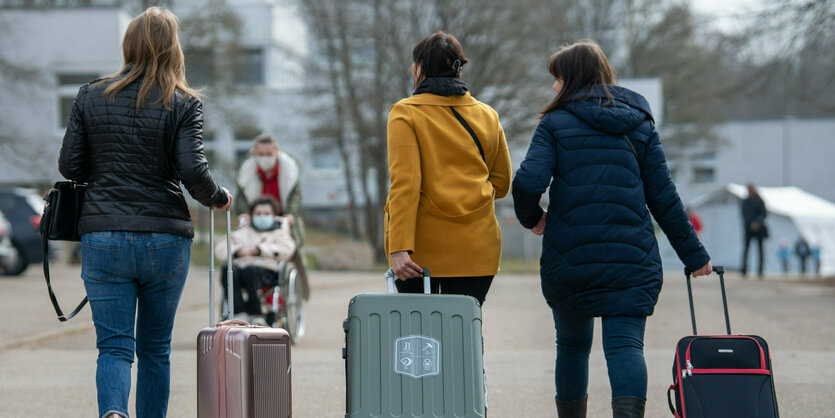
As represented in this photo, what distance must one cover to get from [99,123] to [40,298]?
11067 mm

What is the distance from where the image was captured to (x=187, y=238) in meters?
4.75

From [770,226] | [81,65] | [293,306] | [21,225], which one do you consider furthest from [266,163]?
[770,226]

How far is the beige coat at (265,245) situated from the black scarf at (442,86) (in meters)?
4.46

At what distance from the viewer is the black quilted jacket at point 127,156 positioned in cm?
454

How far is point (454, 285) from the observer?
4.85 m

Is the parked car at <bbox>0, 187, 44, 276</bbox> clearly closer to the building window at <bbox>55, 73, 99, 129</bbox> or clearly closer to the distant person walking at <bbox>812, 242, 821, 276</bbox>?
the building window at <bbox>55, 73, 99, 129</bbox>

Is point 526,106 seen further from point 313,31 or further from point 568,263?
point 568,263

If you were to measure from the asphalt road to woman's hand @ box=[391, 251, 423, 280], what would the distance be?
181cm

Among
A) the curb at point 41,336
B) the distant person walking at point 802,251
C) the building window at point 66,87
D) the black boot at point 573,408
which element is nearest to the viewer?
the black boot at point 573,408

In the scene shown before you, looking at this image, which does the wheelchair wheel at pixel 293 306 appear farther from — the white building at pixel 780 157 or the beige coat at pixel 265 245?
the white building at pixel 780 157

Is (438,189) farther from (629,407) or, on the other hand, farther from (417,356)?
(629,407)

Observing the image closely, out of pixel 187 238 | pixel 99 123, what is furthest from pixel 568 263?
pixel 99 123

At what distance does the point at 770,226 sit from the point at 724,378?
33.5 metres

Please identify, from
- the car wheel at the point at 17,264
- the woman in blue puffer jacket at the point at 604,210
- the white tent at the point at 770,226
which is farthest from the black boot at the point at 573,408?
the white tent at the point at 770,226
